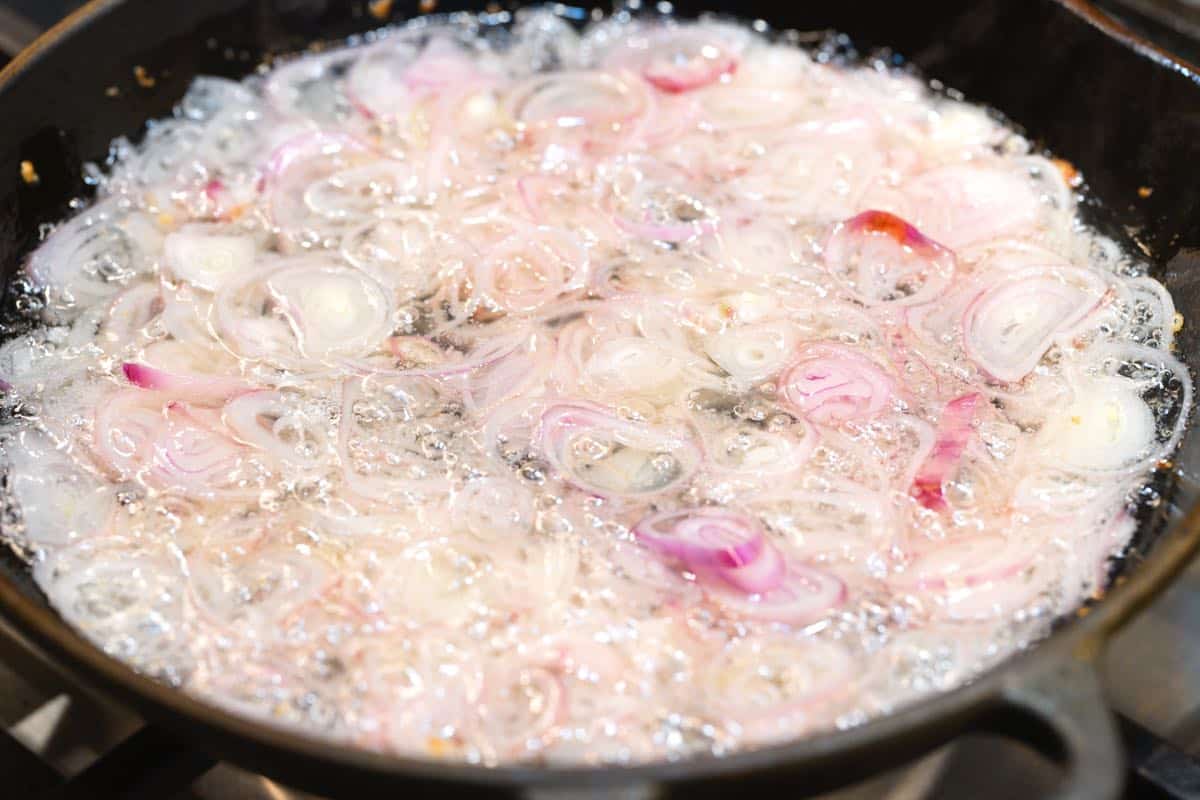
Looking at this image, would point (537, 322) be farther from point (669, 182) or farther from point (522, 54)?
point (522, 54)

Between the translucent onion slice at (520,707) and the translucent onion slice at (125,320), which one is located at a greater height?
the translucent onion slice at (125,320)

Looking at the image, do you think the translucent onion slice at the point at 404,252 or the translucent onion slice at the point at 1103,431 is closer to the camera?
the translucent onion slice at the point at 1103,431

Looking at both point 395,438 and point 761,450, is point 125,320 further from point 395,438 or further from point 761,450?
point 761,450

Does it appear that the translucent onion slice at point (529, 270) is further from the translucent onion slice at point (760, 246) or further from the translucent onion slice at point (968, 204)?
the translucent onion slice at point (968, 204)

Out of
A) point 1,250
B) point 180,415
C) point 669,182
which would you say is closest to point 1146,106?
point 669,182

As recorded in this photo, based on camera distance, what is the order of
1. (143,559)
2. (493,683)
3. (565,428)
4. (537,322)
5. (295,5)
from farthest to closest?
(295,5)
(537,322)
(565,428)
(143,559)
(493,683)

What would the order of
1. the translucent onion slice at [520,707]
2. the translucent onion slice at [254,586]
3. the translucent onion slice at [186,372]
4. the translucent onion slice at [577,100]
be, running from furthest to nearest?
the translucent onion slice at [577,100] → the translucent onion slice at [186,372] → the translucent onion slice at [254,586] → the translucent onion slice at [520,707]

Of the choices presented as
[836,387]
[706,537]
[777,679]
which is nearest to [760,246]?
[836,387]

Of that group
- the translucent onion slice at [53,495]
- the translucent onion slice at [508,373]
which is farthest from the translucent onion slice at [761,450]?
the translucent onion slice at [53,495]
